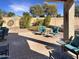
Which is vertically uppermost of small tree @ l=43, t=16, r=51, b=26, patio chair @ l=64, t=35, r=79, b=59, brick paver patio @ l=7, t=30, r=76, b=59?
small tree @ l=43, t=16, r=51, b=26

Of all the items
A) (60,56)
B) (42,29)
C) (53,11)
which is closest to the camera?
(60,56)

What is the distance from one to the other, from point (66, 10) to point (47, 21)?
1422 cm

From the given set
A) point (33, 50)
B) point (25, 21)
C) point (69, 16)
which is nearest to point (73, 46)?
point (69, 16)

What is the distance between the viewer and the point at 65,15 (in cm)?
834

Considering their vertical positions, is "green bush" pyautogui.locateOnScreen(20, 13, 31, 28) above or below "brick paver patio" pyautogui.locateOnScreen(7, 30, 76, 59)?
above

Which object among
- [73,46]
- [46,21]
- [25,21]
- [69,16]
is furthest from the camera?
[46,21]

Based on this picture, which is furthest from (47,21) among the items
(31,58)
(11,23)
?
(31,58)

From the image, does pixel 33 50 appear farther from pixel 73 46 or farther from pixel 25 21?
pixel 25 21

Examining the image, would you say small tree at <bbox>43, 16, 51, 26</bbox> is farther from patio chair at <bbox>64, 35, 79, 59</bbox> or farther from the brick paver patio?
patio chair at <bbox>64, 35, 79, 59</bbox>

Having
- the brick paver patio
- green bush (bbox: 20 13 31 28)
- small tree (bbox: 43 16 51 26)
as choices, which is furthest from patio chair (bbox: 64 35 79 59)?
small tree (bbox: 43 16 51 26)

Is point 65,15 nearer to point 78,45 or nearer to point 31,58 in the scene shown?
point 78,45

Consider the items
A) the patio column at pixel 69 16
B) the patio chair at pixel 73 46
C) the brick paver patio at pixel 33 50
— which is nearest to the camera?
the brick paver patio at pixel 33 50

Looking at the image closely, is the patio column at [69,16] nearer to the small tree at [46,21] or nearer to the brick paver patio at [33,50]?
the brick paver patio at [33,50]

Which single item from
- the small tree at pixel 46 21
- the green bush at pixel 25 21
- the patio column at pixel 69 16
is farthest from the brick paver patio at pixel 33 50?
the small tree at pixel 46 21
